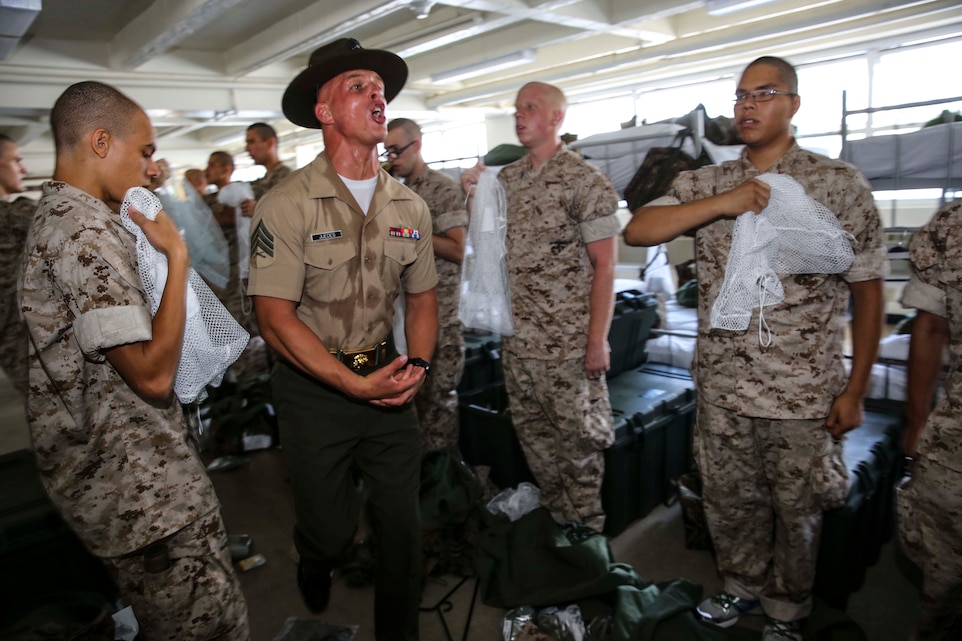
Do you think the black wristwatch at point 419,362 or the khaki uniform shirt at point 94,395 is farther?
the black wristwatch at point 419,362

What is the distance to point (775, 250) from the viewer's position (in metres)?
1.77

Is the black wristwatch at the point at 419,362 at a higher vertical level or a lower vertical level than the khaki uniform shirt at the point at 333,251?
lower

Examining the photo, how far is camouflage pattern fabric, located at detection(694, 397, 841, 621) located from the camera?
1.86m

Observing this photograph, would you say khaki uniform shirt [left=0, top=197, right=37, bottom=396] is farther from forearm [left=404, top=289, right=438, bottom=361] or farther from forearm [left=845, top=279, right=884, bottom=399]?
forearm [left=845, top=279, right=884, bottom=399]

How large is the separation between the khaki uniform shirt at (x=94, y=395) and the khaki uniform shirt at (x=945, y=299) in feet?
6.40

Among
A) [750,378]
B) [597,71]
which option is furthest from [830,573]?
[597,71]

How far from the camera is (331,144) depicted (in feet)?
6.29

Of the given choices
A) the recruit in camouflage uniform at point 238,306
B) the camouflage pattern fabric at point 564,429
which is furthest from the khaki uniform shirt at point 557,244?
the recruit in camouflage uniform at point 238,306

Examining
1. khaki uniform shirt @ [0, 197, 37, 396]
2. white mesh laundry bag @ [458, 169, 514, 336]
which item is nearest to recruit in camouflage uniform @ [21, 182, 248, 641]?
white mesh laundry bag @ [458, 169, 514, 336]

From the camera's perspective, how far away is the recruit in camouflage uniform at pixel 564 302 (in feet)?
7.88

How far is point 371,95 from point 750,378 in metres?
1.50

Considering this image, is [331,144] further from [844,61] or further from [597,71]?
[844,61]

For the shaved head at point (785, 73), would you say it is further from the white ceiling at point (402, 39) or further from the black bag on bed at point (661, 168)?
the white ceiling at point (402, 39)

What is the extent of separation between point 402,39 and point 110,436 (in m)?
6.59
